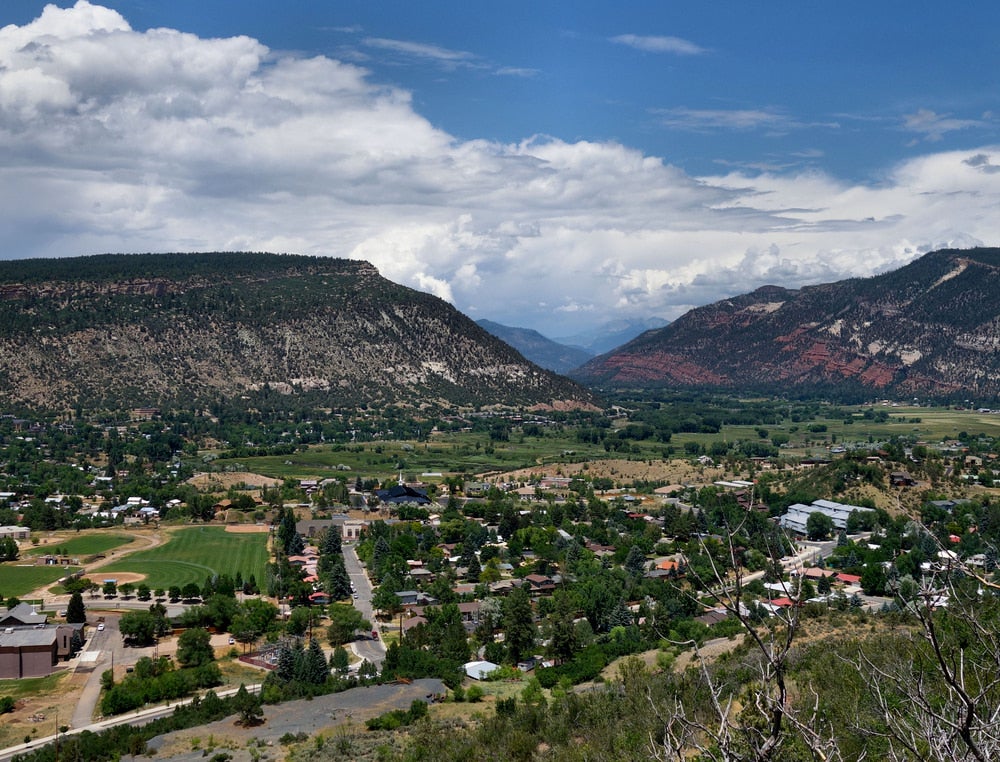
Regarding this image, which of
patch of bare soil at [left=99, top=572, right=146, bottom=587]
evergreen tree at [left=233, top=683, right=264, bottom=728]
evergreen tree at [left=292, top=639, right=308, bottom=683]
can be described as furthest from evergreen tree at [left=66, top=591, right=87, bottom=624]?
evergreen tree at [left=233, top=683, right=264, bottom=728]

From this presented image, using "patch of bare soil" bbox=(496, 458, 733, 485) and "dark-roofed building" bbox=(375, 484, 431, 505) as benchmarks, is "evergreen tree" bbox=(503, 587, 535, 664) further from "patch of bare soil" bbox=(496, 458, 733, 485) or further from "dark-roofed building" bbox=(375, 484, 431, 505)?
"patch of bare soil" bbox=(496, 458, 733, 485)

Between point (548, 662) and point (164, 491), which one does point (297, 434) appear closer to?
point (164, 491)

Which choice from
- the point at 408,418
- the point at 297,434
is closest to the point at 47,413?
the point at 297,434

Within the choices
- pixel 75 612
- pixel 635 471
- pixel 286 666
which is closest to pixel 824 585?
pixel 286 666

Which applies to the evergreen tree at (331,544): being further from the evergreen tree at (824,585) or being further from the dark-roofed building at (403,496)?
the evergreen tree at (824,585)

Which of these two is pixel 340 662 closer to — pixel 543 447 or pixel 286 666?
pixel 286 666

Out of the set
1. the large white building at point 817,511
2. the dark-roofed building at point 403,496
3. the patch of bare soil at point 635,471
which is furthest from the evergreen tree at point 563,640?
the patch of bare soil at point 635,471
